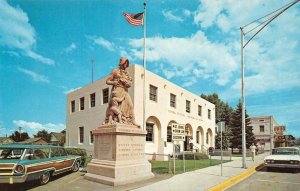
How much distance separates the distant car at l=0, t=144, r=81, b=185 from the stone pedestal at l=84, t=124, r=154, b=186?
5.09 ft

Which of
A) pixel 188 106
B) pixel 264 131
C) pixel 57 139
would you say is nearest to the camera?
pixel 188 106

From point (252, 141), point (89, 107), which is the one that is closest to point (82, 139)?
point (89, 107)

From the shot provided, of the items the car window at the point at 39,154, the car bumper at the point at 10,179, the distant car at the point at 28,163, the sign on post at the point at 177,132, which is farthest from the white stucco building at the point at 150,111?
the car bumper at the point at 10,179

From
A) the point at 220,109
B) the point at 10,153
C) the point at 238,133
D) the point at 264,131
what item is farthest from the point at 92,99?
the point at 264,131

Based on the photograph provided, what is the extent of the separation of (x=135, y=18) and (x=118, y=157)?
1174 centimetres

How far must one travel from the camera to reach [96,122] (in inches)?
1027

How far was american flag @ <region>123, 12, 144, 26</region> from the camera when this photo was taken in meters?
19.3

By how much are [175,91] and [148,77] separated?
5.44 metres

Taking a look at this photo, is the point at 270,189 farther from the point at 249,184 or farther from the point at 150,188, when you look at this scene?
the point at 150,188

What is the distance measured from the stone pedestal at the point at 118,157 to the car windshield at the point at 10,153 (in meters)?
3.03

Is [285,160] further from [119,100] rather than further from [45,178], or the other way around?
[45,178]

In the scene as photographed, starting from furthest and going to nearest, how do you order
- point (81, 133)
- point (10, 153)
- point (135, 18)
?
point (81, 133), point (135, 18), point (10, 153)

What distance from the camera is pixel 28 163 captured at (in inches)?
383

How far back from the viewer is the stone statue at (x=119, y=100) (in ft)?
39.7
